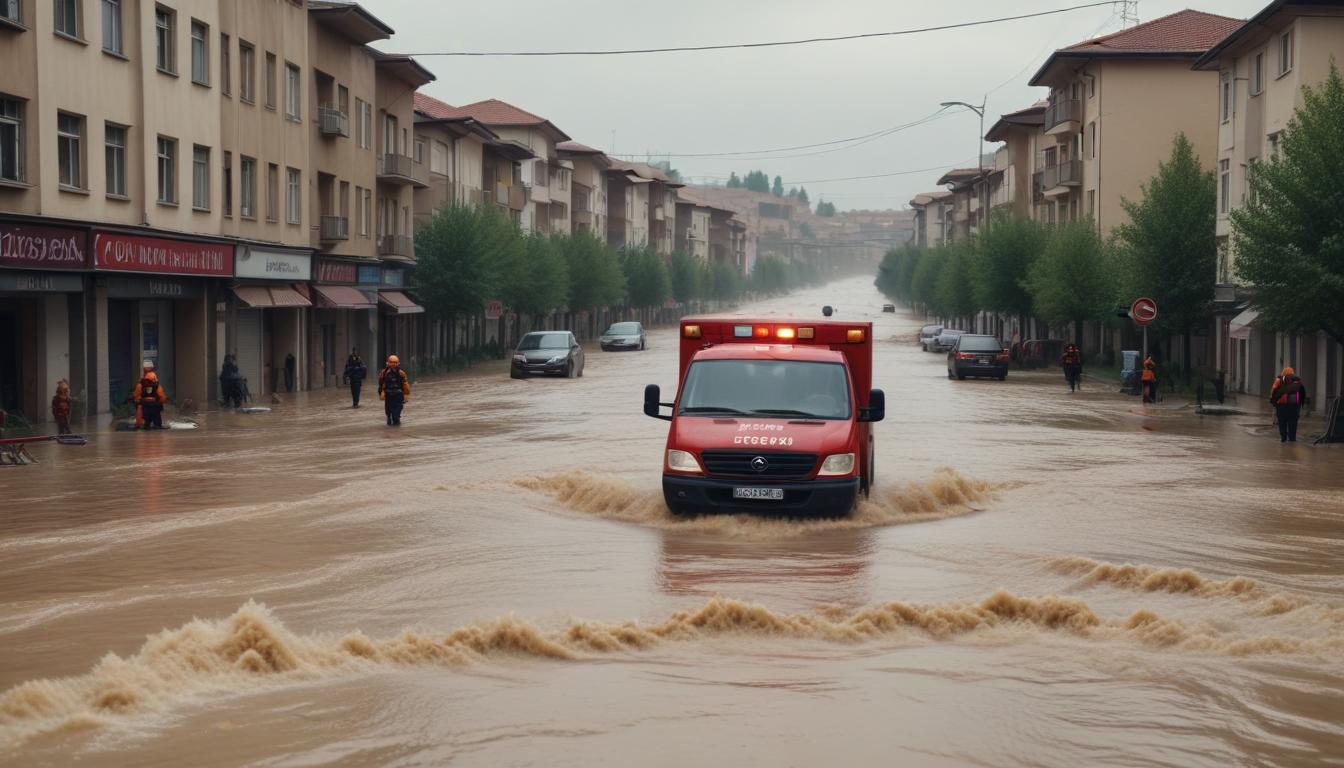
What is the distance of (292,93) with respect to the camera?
44562mm

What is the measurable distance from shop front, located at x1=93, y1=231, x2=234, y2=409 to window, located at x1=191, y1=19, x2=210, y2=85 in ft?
12.8

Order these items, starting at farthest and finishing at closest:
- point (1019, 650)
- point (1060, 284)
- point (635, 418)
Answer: point (1060, 284) < point (635, 418) < point (1019, 650)

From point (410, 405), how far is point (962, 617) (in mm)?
28285

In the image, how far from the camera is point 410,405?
38531 millimetres

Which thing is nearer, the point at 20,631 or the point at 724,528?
the point at 20,631

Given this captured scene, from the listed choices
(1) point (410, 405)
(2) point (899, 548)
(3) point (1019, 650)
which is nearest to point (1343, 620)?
(3) point (1019, 650)

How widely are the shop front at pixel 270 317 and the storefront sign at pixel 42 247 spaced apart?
356 inches

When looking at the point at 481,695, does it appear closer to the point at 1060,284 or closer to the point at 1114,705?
the point at 1114,705

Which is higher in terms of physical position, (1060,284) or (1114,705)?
(1060,284)

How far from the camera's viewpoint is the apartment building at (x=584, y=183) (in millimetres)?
106250

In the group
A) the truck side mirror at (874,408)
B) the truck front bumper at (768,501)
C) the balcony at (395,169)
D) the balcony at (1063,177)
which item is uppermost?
the balcony at (1063,177)

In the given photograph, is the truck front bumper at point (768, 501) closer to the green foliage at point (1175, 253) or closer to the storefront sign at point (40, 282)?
the storefront sign at point (40, 282)

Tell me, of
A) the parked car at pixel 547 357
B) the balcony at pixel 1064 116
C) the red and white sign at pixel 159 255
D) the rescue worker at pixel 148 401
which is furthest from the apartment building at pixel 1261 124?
the red and white sign at pixel 159 255

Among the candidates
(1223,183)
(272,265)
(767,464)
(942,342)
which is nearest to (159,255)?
(272,265)
